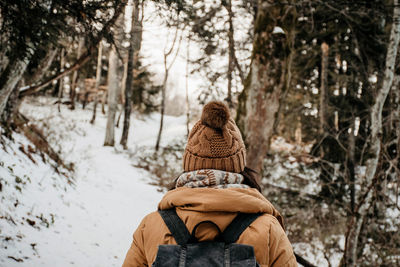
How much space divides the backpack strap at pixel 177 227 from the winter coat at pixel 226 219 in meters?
0.02

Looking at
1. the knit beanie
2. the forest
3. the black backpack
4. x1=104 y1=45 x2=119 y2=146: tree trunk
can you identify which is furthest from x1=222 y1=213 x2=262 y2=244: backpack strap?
x1=104 y1=45 x2=119 y2=146: tree trunk

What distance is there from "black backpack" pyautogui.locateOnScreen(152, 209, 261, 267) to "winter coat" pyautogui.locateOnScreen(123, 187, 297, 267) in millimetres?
33

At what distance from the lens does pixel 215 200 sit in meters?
1.20

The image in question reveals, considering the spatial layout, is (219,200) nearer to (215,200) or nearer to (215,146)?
(215,200)

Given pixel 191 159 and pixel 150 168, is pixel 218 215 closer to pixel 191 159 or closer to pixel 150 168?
pixel 191 159

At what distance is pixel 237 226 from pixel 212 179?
0.28m

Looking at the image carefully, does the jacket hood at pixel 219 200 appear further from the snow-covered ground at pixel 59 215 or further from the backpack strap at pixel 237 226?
the snow-covered ground at pixel 59 215

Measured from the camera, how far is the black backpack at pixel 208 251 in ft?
3.68

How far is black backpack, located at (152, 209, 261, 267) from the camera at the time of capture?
44.2 inches

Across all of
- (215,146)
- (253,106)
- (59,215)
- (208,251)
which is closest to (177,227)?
(208,251)

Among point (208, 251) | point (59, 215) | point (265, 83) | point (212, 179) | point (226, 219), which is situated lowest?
point (59, 215)

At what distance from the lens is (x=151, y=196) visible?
7348mm

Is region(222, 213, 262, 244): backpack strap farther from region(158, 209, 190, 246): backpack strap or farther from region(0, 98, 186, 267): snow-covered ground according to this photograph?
region(0, 98, 186, 267): snow-covered ground

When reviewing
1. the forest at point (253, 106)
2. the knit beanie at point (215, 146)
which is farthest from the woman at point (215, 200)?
the forest at point (253, 106)
